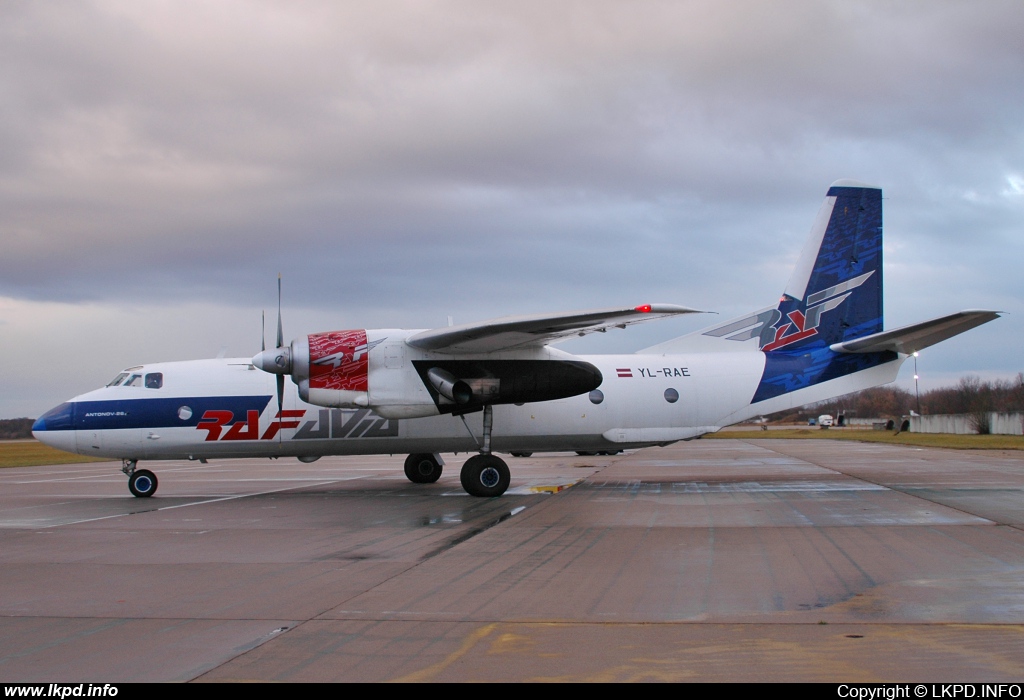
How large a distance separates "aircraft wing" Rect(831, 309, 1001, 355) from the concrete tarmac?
11.5 feet

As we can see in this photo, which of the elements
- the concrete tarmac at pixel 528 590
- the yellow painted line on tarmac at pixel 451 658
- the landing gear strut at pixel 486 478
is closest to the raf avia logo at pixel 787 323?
the concrete tarmac at pixel 528 590

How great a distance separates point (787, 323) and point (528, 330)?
7.84m

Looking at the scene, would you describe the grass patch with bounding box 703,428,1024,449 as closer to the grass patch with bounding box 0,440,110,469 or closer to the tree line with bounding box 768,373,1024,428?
the tree line with bounding box 768,373,1024,428

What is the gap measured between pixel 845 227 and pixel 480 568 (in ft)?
50.1

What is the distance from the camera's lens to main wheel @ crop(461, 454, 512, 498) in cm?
1634

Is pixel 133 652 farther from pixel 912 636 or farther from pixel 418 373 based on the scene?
pixel 418 373

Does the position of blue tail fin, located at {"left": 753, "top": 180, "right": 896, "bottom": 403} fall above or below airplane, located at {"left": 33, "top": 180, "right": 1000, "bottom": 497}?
above

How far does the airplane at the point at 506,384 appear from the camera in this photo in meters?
16.1

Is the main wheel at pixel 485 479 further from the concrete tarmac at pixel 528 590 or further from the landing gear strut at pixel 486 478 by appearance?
the concrete tarmac at pixel 528 590

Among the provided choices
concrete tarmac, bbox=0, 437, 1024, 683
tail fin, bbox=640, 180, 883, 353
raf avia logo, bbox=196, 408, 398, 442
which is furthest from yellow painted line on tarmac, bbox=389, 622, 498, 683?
tail fin, bbox=640, 180, 883, 353

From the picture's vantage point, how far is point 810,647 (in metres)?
5.42

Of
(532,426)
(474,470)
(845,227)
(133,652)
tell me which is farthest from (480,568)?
(845,227)

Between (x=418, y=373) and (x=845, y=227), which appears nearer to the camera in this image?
(x=418, y=373)

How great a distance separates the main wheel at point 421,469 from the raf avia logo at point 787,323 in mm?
7991
